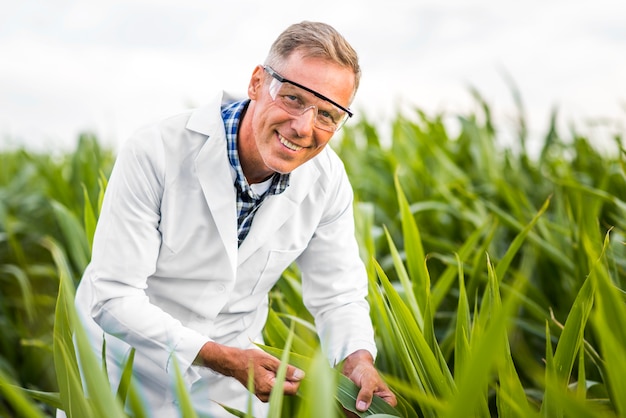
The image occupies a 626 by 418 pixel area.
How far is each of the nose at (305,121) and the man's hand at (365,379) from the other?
41 cm

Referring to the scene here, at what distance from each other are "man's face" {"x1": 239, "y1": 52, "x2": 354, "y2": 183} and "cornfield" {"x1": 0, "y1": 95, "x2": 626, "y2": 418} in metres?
0.24

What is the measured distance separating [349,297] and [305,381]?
41cm

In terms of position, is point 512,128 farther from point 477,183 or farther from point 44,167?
point 44,167

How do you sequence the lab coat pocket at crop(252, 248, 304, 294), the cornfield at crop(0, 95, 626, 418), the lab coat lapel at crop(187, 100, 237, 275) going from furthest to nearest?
1. the lab coat pocket at crop(252, 248, 304, 294)
2. the lab coat lapel at crop(187, 100, 237, 275)
3. the cornfield at crop(0, 95, 626, 418)

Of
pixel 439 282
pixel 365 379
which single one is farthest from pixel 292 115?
pixel 439 282

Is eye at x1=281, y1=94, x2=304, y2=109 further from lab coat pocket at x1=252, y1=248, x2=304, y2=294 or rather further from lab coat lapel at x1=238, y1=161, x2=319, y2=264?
lab coat pocket at x1=252, y1=248, x2=304, y2=294

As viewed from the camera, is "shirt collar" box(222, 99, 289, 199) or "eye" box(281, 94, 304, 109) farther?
"shirt collar" box(222, 99, 289, 199)

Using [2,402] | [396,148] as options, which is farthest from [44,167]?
[396,148]

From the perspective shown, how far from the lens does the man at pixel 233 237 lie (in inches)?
44.4

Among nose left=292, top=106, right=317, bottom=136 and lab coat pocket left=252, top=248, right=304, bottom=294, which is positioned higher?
nose left=292, top=106, right=317, bottom=136

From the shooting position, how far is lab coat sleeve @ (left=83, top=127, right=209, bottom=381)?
1126 millimetres

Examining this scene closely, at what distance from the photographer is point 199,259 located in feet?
4.19

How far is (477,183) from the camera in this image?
2.61 m

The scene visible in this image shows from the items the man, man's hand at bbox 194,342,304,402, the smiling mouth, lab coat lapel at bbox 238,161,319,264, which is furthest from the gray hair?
man's hand at bbox 194,342,304,402
